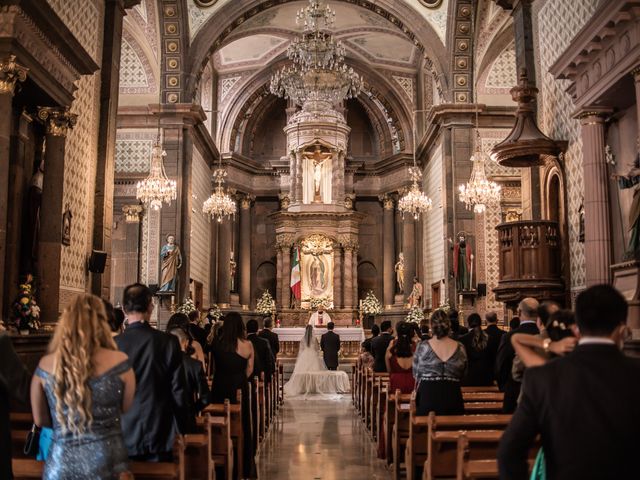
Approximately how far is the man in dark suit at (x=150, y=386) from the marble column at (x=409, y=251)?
22.9 m

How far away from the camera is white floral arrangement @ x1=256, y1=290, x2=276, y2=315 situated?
27.5m

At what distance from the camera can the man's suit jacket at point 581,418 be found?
2.65 m

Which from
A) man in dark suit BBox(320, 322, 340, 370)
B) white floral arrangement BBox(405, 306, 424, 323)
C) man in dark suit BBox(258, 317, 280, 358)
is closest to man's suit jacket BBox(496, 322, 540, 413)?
man in dark suit BBox(258, 317, 280, 358)

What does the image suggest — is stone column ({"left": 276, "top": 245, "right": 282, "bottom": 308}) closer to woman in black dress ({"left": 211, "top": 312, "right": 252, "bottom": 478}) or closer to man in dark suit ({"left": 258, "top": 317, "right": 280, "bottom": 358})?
man in dark suit ({"left": 258, "top": 317, "right": 280, "bottom": 358})

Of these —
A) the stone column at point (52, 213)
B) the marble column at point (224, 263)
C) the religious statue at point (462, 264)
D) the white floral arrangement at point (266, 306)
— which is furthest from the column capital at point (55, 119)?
the white floral arrangement at point (266, 306)

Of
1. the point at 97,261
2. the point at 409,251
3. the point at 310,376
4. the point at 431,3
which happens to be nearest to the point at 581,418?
the point at 97,261

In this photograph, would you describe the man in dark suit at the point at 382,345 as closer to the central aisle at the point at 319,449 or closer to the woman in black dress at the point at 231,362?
the central aisle at the point at 319,449

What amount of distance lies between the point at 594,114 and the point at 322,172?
18.0m

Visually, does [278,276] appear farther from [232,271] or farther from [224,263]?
[224,263]

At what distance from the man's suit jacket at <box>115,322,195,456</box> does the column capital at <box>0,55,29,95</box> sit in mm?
5588

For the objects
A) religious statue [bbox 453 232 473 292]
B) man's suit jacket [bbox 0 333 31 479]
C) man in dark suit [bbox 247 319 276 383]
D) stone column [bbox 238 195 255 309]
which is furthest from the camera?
stone column [bbox 238 195 255 309]

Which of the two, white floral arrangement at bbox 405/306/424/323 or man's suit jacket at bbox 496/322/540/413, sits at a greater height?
white floral arrangement at bbox 405/306/424/323

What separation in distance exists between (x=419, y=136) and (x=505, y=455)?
83.6ft

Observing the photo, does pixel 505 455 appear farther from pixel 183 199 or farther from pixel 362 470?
pixel 183 199
